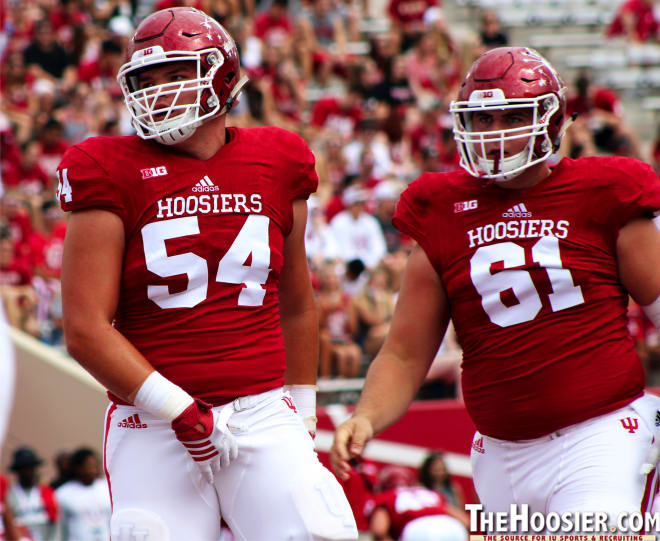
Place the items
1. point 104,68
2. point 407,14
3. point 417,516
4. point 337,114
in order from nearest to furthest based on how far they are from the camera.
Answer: point 417,516 → point 104,68 → point 337,114 → point 407,14

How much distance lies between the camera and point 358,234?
11.3 metres

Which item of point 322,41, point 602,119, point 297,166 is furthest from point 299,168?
point 322,41

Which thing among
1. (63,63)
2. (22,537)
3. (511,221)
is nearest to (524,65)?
(511,221)

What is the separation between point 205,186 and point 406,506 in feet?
12.8

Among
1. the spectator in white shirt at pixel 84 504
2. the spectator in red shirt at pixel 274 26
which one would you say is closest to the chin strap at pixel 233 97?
the spectator in white shirt at pixel 84 504

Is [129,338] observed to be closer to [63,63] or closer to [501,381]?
[501,381]

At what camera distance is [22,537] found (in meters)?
8.00

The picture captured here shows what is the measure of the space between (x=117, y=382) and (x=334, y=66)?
466 inches

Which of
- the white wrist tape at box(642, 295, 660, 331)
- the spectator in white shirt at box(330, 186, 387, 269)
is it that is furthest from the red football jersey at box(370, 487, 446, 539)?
the spectator in white shirt at box(330, 186, 387, 269)

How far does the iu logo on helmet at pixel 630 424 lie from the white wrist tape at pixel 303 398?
996 millimetres

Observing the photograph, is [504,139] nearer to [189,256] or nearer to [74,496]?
[189,256]

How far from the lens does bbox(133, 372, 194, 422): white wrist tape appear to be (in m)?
3.20

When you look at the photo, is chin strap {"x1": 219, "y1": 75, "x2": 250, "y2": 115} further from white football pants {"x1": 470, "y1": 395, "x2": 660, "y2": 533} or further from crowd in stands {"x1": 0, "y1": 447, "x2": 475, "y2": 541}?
crowd in stands {"x1": 0, "y1": 447, "x2": 475, "y2": 541}

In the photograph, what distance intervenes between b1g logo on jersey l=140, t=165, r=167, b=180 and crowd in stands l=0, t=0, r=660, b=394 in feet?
20.5
